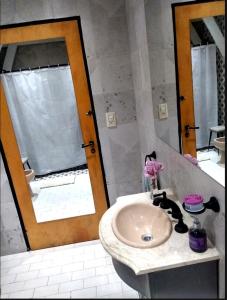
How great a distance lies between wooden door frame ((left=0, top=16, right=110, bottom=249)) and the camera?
1837mm

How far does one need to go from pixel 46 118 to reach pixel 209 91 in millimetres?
1493

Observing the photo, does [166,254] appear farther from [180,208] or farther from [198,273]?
[180,208]

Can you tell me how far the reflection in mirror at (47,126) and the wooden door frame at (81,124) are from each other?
0.05 meters

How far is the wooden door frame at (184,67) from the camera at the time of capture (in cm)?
102

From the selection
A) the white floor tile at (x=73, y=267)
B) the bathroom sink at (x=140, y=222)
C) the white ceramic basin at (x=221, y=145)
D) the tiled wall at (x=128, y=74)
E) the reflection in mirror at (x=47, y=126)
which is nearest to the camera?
the white ceramic basin at (x=221, y=145)

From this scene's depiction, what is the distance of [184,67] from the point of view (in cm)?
113

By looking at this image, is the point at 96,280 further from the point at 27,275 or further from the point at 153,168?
the point at 153,168

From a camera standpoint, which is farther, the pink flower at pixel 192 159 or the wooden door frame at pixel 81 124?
the wooden door frame at pixel 81 124

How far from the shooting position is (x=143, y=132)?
1968 millimetres

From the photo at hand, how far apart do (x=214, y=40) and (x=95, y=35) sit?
49.3 inches

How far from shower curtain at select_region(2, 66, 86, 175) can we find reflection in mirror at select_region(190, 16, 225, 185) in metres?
1.22

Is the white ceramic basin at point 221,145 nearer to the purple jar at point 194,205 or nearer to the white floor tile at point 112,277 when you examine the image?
the purple jar at point 194,205

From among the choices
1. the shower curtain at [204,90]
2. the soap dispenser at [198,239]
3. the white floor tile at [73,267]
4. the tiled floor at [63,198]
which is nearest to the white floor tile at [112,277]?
the white floor tile at [73,267]

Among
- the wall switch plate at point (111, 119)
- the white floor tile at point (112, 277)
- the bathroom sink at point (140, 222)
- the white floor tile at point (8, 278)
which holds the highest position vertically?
the wall switch plate at point (111, 119)
